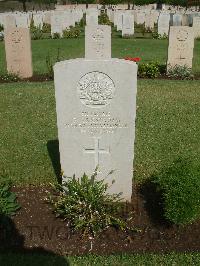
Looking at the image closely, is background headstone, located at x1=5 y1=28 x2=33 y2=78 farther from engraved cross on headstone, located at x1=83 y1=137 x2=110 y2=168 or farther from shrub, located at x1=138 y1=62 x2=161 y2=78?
engraved cross on headstone, located at x1=83 y1=137 x2=110 y2=168

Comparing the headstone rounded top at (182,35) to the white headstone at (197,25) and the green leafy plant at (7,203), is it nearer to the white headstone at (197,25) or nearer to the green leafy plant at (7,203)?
the green leafy plant at (7,203)

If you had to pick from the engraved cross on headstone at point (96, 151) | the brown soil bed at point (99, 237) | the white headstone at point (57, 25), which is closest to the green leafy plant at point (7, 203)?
the brown soil bed at point (99, 237)

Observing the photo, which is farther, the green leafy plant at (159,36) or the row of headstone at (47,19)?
the row of headstone at (47,19)

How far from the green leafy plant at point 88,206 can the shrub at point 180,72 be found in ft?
26.6

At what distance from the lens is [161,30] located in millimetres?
22328

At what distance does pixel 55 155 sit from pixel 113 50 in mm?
12339

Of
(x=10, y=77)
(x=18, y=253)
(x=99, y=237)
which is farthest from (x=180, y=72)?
(x=18, y=253)

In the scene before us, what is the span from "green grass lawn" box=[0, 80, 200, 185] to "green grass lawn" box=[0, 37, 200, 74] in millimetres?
3131

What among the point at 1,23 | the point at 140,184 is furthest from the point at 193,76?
the point at 1,23

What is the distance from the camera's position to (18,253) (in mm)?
4039

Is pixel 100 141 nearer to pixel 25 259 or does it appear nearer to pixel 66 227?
pixel 66 227

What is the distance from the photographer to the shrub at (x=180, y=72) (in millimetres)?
11938

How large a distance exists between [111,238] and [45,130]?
377 centimetres

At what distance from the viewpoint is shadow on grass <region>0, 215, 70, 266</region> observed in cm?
389
